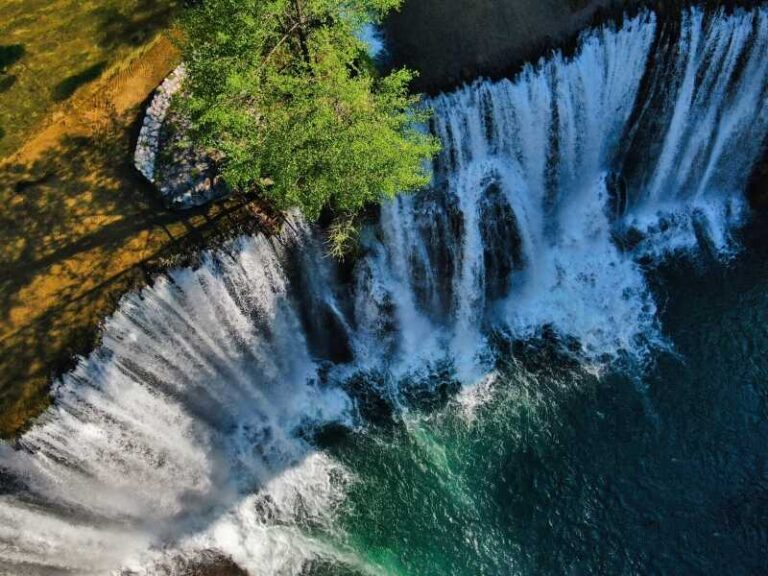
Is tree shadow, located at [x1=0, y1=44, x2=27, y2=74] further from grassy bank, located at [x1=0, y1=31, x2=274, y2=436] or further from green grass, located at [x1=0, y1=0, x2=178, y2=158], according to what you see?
grassy bank, located at [x1=0, y1=31, x2=274, y2=436]

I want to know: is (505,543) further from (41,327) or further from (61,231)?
(61,231)

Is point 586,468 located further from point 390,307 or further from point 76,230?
point 76,230

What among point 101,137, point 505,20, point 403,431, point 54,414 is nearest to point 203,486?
point 54,414

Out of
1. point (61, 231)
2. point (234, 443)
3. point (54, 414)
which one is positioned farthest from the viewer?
point (234, 443)

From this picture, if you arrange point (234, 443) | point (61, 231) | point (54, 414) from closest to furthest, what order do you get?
point (54, 414), point (61, 231), point (234, 443)

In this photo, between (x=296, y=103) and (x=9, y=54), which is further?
(x=9, y=54)

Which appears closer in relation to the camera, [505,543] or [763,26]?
[505,543]

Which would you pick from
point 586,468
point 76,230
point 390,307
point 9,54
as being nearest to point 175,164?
point 76,230
